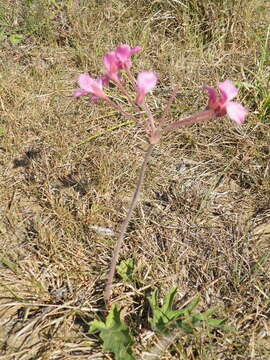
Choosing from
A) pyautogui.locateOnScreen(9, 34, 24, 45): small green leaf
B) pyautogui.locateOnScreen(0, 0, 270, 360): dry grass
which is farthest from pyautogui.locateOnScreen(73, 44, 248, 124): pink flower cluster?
pyautogui.locateOnScreen(9, 34, 24, 45): small green leaf

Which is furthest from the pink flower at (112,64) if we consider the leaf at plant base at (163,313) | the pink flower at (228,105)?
the leaf at plant base at (163,313)

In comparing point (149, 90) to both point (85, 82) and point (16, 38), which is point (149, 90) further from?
point (16, 38)

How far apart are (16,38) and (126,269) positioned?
2.05 metres

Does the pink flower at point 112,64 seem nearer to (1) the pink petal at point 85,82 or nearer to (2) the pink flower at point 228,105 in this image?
(1) the pink petal at point 85,82

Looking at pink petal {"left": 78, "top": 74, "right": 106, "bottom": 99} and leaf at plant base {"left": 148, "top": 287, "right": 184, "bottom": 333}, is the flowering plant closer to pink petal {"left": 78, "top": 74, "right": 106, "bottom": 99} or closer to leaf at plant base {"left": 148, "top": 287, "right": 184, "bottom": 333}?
pink petal {"left": 78, "top": 74, "right": 106, "bottom": 99}

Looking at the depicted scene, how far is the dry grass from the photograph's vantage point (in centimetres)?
157

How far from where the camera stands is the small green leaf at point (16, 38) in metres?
2.91

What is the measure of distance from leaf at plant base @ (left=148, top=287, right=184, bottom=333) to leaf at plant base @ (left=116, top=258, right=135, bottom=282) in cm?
17

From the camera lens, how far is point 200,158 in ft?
7.25

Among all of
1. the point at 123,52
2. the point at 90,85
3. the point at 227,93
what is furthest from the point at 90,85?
the point at 227,93

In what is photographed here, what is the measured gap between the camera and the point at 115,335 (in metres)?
1.39

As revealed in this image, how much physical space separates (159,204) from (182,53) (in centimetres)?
124

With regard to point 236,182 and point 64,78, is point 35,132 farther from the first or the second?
point 236,182

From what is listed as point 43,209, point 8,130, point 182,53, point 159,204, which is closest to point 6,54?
point 8,130
